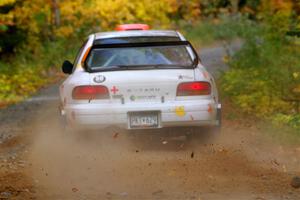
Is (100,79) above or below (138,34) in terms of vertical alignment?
below

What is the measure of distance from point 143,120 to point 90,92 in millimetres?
737

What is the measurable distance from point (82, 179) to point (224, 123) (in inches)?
184

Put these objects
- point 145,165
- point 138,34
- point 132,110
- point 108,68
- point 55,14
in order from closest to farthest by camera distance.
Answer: point 145,165 < point 132,110 < point 108,68 < point 138,34 < point 55,14

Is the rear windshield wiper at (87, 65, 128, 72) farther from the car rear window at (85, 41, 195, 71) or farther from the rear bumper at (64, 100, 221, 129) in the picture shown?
the rear bumper at (64, 100, 221, 129)

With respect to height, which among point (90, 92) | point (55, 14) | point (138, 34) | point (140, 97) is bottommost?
point (55, 14)

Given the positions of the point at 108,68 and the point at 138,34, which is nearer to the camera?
the point at 108,68

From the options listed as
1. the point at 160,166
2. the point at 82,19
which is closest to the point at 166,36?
the point at 160,166

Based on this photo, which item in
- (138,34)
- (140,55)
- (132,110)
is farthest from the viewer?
(138,34)

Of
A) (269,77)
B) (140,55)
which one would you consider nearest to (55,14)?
(269,77)

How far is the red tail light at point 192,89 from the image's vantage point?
895 centimetres

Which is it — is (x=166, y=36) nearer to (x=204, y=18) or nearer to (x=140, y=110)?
(x=140, y=110)

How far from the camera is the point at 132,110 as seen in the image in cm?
888

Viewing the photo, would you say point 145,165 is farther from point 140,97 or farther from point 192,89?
point 192,89

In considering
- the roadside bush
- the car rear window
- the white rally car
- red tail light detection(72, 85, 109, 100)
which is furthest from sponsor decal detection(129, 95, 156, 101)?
the roadside bush
